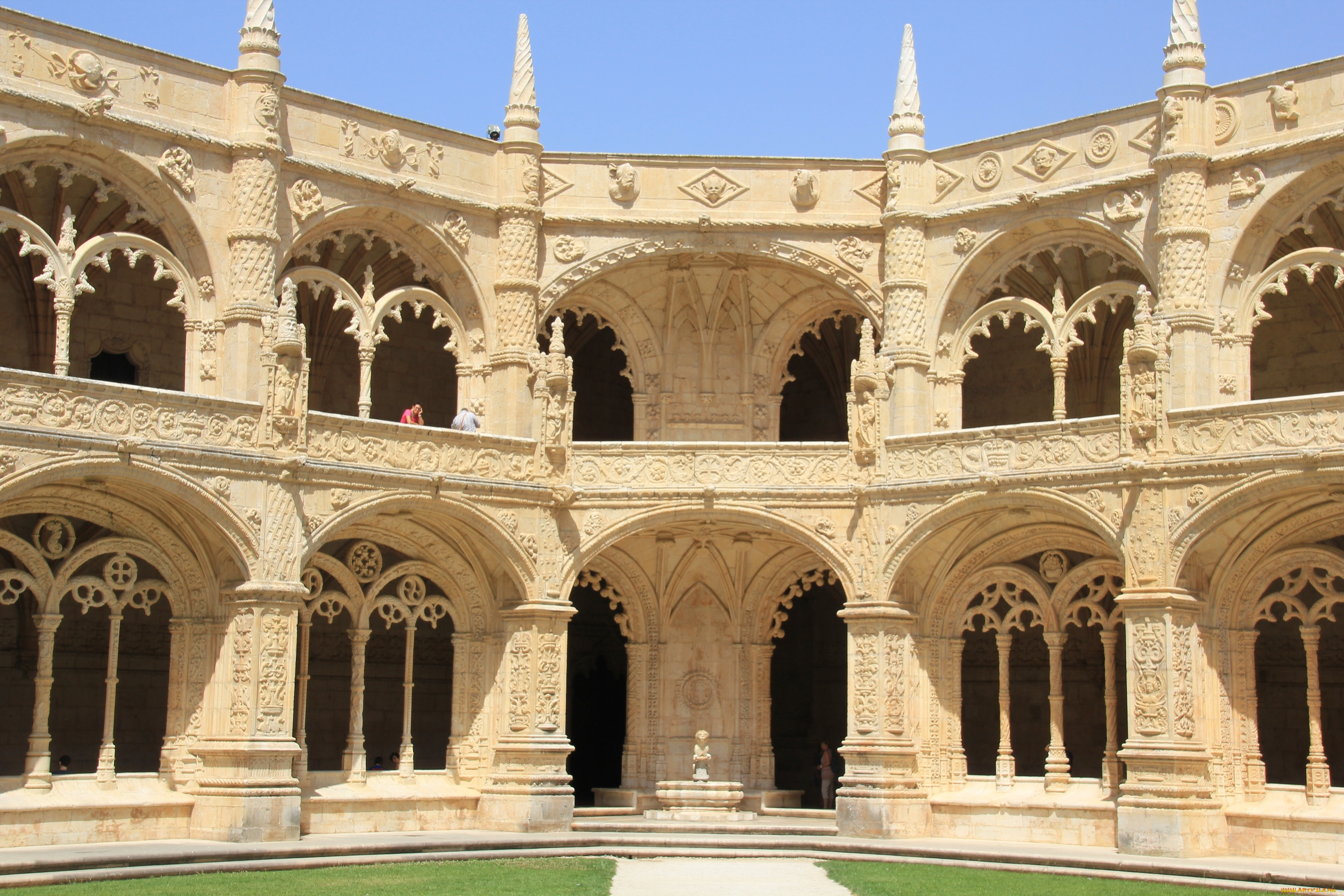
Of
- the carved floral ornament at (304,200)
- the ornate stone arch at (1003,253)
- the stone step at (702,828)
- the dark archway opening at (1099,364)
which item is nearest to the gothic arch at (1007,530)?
the ornate stone arch at (1003,253)

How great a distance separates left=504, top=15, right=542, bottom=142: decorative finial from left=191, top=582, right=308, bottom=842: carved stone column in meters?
8.55

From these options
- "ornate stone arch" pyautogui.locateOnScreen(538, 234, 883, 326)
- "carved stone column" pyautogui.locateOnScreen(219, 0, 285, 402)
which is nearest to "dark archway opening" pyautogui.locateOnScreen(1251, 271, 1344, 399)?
"ornate stone arch" pyautogui.locateOnScreen(538, 234, 883, 326)

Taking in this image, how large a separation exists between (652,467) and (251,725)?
7206 millimetres

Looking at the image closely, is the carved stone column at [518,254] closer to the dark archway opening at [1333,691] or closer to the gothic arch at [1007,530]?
the gothic arch at [1007,530]

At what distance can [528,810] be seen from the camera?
25.3 m

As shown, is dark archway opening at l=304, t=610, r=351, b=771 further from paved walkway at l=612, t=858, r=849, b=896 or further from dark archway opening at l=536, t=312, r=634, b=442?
paved walkway at l=612, t=858, r=849, b=896

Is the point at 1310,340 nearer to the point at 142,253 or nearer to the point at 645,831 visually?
the point at 645,831

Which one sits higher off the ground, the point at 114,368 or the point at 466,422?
the point at 114,368

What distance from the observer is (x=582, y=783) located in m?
33.6

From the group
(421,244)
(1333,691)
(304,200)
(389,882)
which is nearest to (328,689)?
(421,244)

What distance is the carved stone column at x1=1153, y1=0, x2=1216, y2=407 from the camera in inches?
955

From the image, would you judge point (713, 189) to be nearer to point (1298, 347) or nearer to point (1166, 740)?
point (1298, 347)

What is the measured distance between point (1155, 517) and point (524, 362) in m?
10.0

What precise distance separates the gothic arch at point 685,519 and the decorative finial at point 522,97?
6.47m
